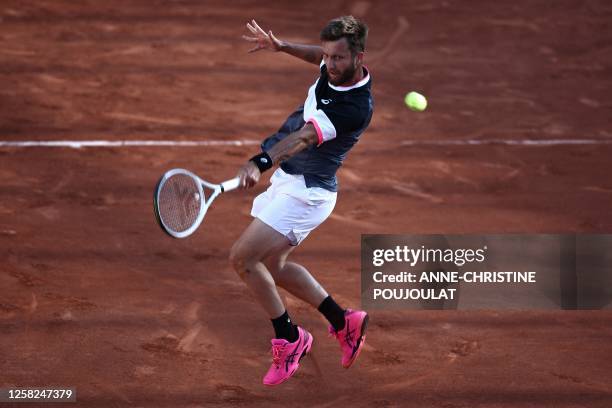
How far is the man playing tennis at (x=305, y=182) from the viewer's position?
6176mm

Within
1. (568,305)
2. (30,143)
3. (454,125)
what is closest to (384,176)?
(454,125)

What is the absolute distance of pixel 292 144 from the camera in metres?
6.14

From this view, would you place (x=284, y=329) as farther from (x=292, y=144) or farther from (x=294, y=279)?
(x=292, y=144)

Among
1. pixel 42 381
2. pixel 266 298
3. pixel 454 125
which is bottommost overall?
pixel 42 381

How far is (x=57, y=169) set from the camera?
10.5 meters

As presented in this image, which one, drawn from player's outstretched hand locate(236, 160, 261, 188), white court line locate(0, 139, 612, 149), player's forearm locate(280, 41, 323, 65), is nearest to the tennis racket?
player's outstretched hand locate(236, 160, 261, 188)

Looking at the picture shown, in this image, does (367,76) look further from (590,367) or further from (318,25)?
(318,25)

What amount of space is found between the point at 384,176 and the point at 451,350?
3.49m

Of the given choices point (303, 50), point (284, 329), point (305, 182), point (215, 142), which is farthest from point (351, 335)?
point (215, 142)

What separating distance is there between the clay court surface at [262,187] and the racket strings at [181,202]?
48.1 inches

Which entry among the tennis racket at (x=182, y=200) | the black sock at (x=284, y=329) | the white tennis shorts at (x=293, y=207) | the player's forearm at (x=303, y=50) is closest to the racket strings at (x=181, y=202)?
the tennis racket at (x=182, y=200)

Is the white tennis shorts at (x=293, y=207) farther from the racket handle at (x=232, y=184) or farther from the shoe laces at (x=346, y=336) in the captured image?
the shoe laces at (x=346, y=336)

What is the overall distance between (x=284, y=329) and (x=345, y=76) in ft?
5.81

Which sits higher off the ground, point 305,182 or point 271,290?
point 305,182
